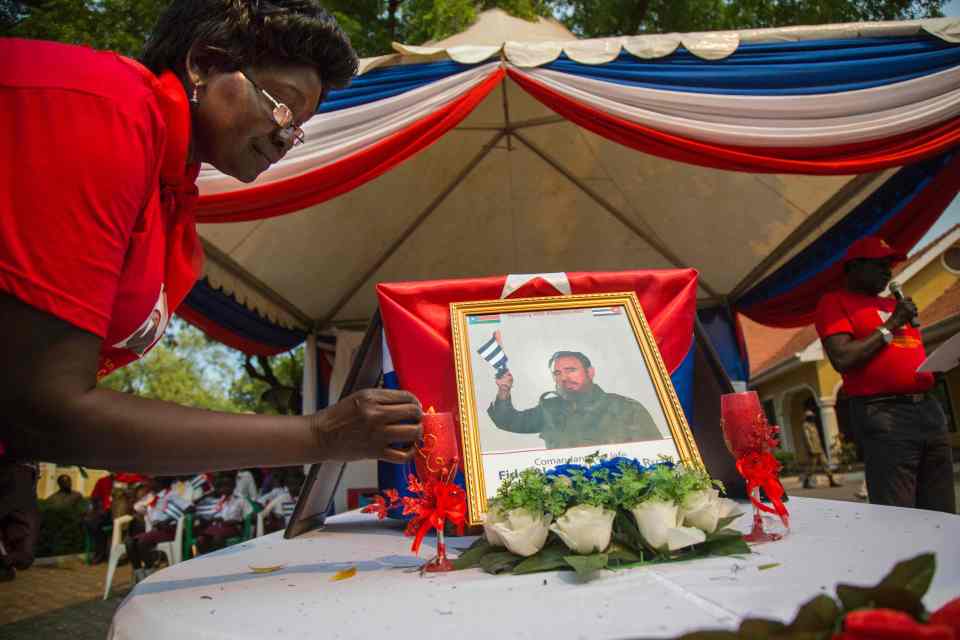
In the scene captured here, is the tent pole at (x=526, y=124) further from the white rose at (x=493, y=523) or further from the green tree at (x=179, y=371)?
the green tree at (x=179, y=371)

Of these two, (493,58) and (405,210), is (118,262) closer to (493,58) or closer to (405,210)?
(493,58)

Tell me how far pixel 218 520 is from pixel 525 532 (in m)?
6.47

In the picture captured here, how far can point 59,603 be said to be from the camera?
6.50 m

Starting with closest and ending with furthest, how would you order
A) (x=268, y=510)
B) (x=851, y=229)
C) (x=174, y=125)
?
(x=174, y=125)
(x=851, y=229)
(x=268, y=510)

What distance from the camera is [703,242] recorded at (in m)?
5.46

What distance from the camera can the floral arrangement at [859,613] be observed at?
562 mm

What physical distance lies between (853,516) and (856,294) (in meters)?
1.65

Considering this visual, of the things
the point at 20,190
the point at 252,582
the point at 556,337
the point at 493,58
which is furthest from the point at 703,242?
the point at 20,190

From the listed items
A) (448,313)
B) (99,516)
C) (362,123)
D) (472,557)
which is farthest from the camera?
(99,516)

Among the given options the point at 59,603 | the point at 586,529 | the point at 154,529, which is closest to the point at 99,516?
the point at 59,603

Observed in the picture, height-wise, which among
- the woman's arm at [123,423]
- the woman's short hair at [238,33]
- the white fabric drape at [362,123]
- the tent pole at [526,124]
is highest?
the tent pole at [526,124]

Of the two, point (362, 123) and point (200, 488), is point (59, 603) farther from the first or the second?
point (362, 123)

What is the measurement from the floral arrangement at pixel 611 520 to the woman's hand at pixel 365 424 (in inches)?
11.8

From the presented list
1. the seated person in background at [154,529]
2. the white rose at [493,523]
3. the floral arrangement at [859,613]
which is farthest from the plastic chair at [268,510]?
the floral arrangement at [859,613]
